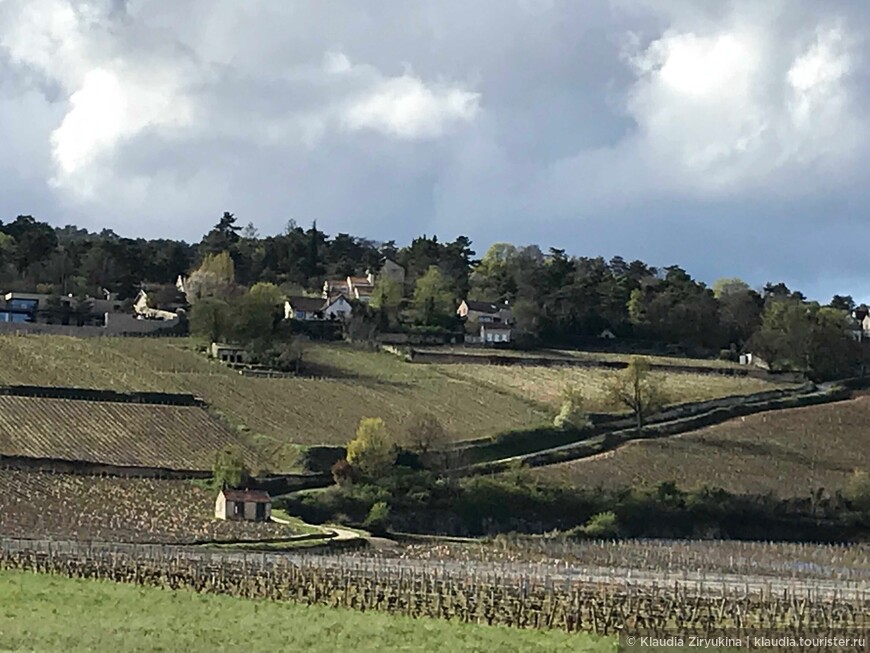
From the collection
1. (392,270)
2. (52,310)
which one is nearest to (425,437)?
(52,310)

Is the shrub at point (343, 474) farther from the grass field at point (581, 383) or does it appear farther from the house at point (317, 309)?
the house at point (317, 309)

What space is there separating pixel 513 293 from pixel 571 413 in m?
50.0

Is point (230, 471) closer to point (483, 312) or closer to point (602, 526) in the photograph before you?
point (602, 526)

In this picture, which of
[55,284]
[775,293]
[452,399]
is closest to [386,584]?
[452,399]

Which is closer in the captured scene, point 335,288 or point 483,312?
point 483,312

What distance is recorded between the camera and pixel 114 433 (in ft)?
235

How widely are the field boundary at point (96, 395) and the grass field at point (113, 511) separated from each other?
498 inches

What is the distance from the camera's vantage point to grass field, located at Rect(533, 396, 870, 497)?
7388cm

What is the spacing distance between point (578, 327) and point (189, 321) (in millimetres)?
32168

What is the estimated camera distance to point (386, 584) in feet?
133

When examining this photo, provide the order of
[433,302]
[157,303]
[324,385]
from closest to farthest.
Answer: [324,385], [157,303], [433,302]

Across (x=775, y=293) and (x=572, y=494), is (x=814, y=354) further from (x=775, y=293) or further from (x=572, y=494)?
(x=775, y=293)

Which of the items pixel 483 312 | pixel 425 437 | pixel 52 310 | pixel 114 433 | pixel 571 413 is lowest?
Answer: pixel 114 433

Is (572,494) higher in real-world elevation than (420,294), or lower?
lower
